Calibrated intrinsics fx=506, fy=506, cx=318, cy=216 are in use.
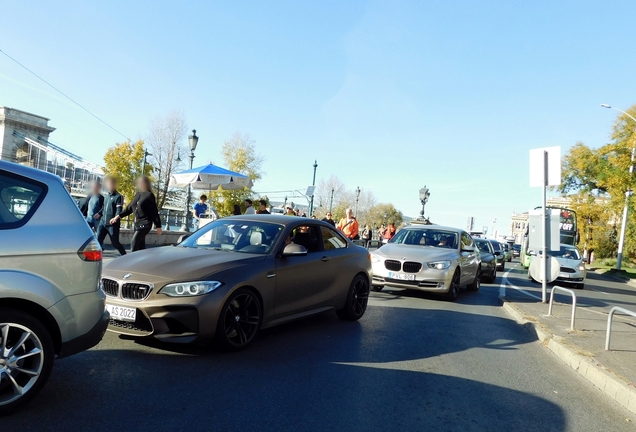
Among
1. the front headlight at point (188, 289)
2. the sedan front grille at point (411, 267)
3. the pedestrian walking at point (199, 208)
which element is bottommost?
the front headlight at point (188, 289)

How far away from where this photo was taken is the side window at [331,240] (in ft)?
23.5

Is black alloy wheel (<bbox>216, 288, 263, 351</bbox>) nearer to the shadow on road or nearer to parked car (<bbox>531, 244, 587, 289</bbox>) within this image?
the shadow on road

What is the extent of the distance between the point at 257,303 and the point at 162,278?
3.53ft

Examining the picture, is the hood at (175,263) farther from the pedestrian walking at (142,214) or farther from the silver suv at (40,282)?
the pedestrian walking at (142,214)

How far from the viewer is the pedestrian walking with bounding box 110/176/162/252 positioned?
372 inches

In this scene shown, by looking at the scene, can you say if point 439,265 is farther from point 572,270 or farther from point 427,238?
point 572,270

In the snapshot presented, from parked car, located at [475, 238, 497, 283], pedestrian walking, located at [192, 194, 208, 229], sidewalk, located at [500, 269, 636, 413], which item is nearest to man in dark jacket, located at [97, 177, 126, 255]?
pedestrian walking, located at [192, 194, 208, 229]

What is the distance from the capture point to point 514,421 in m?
4.01

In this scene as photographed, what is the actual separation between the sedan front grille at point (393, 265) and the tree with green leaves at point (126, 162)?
4820 cm

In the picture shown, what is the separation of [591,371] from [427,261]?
5041 millimetres

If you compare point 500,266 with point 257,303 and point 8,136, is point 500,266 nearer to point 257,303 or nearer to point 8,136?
point 257,303

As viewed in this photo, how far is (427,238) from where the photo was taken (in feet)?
40.1

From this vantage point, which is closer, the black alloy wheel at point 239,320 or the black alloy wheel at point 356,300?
the black alloy wheel at point 239,320

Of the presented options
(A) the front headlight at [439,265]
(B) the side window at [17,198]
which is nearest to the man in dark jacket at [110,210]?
(A) the front headlight at [439,265]
